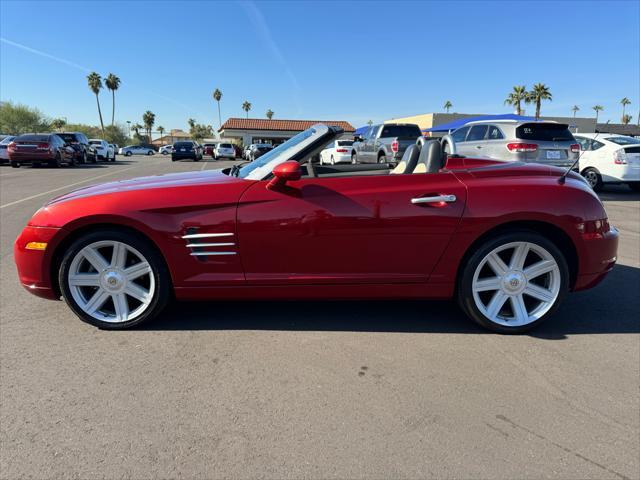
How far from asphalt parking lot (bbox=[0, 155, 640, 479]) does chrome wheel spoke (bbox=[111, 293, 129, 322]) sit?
0.47 ft

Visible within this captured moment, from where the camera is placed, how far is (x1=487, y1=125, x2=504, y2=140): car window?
9824 millimetres

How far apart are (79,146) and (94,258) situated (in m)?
23.3

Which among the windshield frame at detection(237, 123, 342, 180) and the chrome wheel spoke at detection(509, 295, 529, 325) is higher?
the windshield frame at detection(237, 123, 342, 180)

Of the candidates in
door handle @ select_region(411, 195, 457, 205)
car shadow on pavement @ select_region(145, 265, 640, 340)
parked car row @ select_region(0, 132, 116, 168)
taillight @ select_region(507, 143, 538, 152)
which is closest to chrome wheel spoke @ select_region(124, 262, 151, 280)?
car shadow on pavement @ select_region(145, 265, 640, 340)

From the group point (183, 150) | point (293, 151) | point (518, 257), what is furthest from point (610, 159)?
point (183, 150)

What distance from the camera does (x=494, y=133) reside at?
394 inches

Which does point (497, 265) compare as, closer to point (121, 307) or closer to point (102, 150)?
point (121, 307)

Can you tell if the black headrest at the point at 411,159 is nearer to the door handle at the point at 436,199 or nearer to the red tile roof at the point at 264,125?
the door handle at the point at 436,199

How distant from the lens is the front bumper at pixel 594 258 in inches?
121

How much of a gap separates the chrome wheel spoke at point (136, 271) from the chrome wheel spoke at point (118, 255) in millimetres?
62

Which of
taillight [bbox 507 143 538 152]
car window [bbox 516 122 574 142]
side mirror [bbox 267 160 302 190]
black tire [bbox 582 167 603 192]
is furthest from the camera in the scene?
black tire [bbox 582 167 603 192]

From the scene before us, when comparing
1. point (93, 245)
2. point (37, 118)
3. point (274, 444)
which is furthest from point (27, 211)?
point (37, 118)

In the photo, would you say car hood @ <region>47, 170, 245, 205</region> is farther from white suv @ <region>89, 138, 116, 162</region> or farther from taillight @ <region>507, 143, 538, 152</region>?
white suv @ <region>89, 138, 116, 162</region>

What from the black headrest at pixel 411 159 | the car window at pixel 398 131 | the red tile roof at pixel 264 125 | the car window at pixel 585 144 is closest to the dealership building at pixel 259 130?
the red tile roof at pixel 264 125
